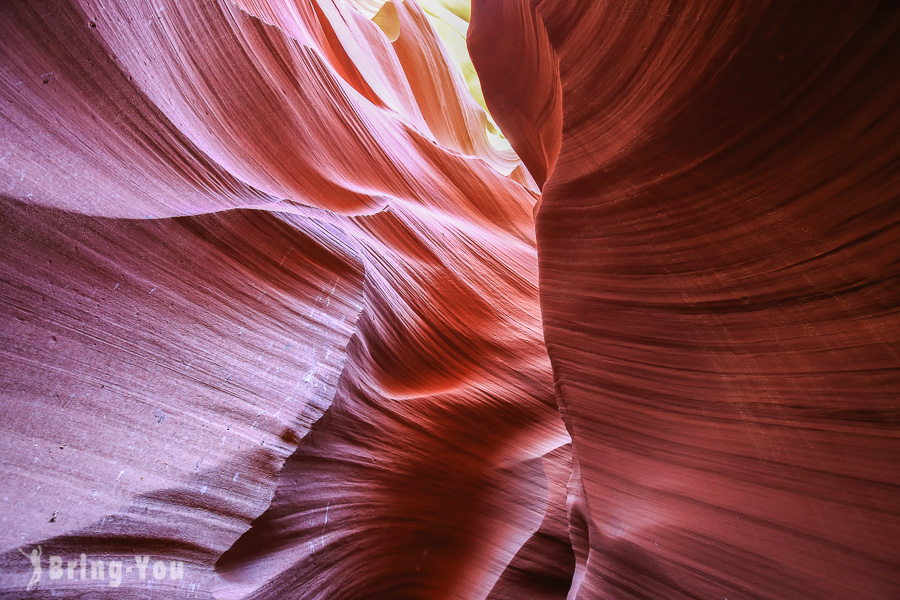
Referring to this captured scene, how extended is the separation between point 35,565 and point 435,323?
1400mm

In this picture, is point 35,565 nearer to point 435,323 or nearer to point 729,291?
point 435,323

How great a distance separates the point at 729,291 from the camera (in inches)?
41.4

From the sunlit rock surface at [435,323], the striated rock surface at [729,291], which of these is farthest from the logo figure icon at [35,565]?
the striated rock surface at [729,291]

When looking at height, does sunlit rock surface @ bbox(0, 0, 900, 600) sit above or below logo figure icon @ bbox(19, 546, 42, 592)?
above

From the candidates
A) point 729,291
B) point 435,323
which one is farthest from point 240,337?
point 729,291

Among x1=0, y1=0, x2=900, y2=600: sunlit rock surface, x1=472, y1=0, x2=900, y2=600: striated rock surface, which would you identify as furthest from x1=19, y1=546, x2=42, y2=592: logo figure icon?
x1=472, y1=0, x2=900, y2=600: striated rock surface

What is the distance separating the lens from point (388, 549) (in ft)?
6.09

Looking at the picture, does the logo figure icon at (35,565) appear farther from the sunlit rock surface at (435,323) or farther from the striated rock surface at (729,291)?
the striated rock surface at (729,291)

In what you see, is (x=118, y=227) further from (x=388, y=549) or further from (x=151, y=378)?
(x=388, y=549)

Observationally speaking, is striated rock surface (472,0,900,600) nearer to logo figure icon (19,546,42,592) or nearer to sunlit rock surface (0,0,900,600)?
sunlit rock surface (0,0,900,600)

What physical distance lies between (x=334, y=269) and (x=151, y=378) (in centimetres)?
62

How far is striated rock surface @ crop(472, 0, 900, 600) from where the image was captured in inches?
30.9

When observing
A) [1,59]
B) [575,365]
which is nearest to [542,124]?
[575,365]

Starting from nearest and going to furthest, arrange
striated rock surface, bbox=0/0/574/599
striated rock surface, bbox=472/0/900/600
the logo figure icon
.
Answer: striated rock surface, bbox=472/0/900/600 < the logo figure icon < striated rock surface, bbox=0/0/574/599
